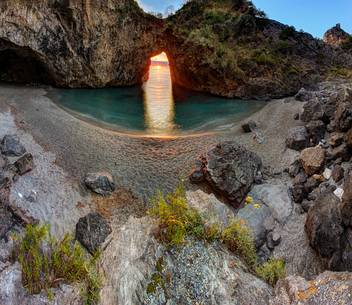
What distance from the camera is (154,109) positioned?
28656mm

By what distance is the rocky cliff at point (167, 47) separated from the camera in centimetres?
2958

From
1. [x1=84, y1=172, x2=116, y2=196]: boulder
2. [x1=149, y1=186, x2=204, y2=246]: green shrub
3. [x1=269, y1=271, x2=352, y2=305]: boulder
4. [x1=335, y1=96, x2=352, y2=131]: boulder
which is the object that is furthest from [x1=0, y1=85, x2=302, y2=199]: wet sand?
[x1=269, y1=271, x2=352, y2=305]: boulder

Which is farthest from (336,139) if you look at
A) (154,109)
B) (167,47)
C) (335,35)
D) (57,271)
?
(335,35)

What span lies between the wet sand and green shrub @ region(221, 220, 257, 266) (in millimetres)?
7913

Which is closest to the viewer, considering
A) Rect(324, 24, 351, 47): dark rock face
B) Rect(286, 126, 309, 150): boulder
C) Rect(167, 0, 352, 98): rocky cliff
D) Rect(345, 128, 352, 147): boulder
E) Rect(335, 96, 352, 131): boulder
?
Rect(345, 128, 352, 147): boulder

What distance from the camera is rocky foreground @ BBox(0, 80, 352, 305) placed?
5.69m

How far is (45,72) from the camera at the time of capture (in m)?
32.3

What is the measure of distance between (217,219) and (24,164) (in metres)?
10.7

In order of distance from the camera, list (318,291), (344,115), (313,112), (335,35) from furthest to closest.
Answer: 1. (335,35)
2. (313,112)
3. (344,115)
4. (318,291)

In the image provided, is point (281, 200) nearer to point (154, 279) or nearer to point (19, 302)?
point (154, 279)

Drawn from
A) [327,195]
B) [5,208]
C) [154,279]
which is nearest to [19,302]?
[154,279]

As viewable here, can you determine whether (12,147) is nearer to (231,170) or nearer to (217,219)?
(231,170)

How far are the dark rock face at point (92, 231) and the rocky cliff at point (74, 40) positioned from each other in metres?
21.8

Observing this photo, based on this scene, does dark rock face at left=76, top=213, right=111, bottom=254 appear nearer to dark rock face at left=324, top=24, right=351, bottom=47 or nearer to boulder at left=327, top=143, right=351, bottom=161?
boulder at left=327, top=143, right=351, bottom=161
